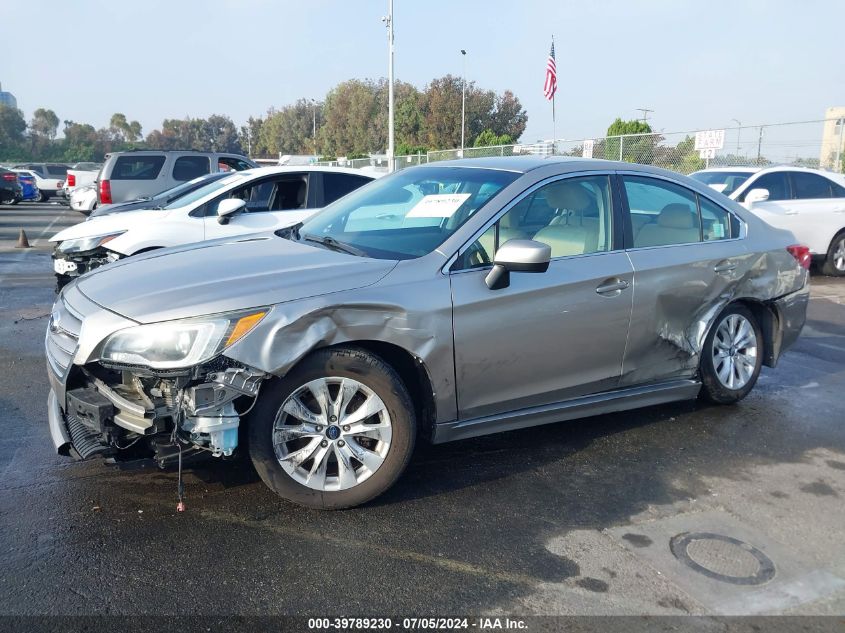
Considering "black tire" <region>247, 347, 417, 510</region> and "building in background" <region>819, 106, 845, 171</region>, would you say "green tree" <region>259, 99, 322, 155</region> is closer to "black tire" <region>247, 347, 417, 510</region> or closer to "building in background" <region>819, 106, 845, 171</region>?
"building in background" <region>819, 106, 845, 171</region>

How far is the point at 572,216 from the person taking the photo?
4520 millimetres

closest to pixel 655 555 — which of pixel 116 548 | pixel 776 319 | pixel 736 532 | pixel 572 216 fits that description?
pixel 736 532

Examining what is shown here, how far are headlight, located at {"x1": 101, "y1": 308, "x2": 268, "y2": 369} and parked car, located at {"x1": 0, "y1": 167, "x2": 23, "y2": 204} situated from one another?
27976 mm

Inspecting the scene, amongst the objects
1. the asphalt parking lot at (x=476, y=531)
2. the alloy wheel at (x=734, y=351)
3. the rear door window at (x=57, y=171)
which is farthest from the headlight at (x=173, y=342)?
the rear door window at (x=57, y=171)

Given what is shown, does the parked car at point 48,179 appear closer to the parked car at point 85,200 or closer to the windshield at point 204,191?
the parked car at point 85,200

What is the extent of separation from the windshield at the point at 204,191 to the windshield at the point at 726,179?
7.36 meters

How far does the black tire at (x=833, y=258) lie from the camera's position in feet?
39.5

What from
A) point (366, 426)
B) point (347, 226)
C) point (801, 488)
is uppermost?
point (347, 226)

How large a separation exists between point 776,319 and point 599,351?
192cm

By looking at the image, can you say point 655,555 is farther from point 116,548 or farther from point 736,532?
point 116,548

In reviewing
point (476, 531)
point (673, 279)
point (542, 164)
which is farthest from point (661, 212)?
point (476, 531)

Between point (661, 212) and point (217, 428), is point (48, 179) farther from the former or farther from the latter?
point (217, 428)

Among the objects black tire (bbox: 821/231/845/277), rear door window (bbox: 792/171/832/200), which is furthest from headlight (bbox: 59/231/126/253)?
black tire (bbox: 821/231/845/277)

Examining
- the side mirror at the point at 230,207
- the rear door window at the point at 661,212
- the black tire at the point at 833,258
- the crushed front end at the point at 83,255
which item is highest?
the rear door window at the point at 661,212
